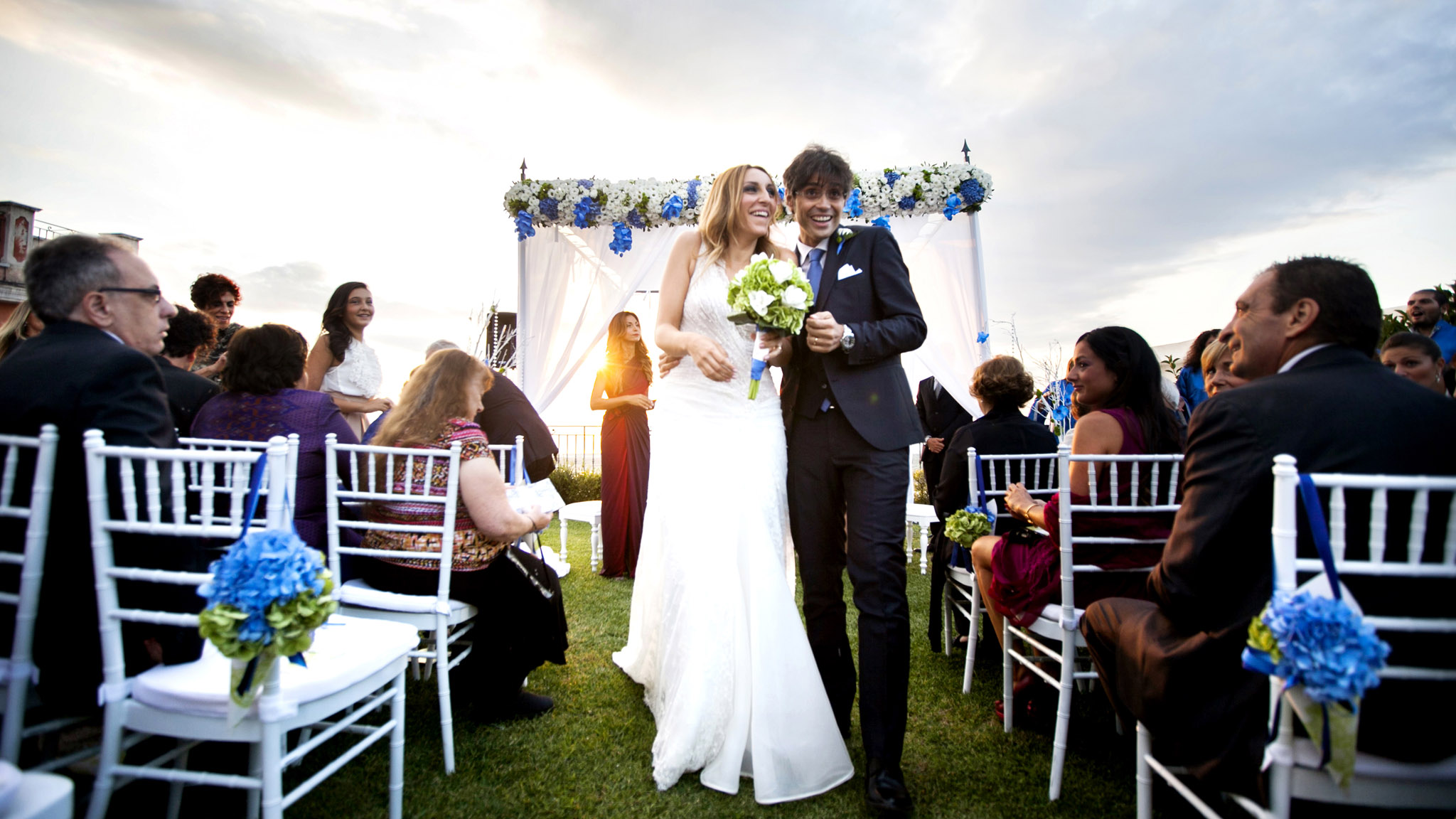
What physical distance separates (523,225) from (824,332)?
535 centimetres

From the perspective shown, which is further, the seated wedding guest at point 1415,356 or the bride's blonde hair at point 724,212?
the seated wedding guest at point 1415,356

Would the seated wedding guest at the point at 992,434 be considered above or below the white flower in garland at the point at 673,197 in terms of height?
below

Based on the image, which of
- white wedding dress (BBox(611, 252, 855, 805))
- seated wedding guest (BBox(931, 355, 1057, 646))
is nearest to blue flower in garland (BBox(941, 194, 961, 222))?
seated wedding guest (BBox(931, 355, 1057, 646))

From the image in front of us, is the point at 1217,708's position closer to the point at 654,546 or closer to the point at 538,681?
the point at 654,546

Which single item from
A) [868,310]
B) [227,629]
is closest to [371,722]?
[227,629]

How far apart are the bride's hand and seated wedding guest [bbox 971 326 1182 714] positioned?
1.33m

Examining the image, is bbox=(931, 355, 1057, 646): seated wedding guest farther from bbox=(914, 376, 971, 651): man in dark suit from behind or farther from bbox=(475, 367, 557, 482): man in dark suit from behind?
bbox=(475, 367, 557, 482): man in dark suit from behind

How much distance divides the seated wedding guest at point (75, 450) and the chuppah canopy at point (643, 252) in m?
5.10

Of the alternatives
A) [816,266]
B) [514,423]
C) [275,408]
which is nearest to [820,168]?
[816,266]

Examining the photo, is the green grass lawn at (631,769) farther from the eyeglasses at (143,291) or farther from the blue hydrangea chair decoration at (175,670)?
the eyeglasses at (143,291)

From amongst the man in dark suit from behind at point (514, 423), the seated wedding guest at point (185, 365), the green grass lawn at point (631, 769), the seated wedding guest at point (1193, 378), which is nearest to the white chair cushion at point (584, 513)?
the man in dark suit from behind at point (514, 423)

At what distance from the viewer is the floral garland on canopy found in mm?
6277

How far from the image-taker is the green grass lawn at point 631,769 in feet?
7.39

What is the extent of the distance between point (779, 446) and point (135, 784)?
7.95ft
